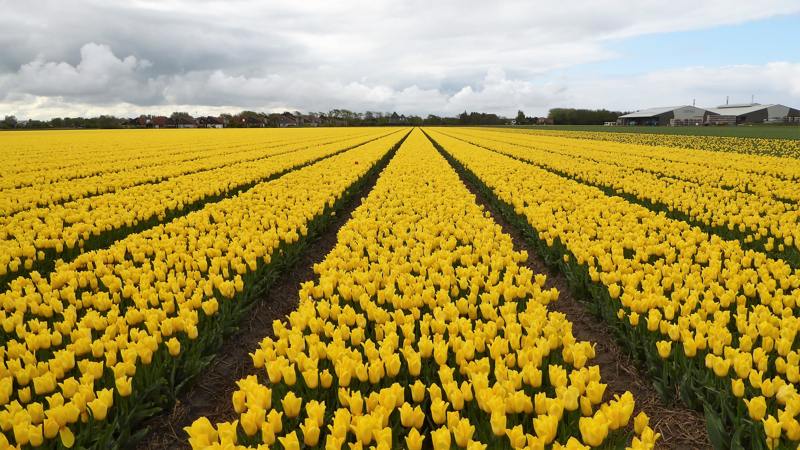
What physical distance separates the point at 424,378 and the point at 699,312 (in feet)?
8.48

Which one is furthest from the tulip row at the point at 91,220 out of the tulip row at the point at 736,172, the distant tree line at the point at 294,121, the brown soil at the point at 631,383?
the distant tree line at the point at 294,121

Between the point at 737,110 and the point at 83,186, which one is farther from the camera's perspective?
the point at 737,110

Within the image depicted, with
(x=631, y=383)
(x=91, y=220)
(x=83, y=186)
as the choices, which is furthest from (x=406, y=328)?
(x=83, y=186)

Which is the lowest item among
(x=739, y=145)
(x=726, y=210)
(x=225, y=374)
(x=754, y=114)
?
(x=225, y=374)

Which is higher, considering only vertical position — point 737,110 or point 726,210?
point 737,110

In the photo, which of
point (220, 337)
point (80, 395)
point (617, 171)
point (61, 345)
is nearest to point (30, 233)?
point (61, 345)

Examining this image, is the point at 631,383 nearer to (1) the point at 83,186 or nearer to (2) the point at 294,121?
(1) the point at 83,186

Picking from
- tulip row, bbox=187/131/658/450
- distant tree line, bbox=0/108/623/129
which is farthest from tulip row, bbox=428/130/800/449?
distant tree line, bbox=0/108/623/129

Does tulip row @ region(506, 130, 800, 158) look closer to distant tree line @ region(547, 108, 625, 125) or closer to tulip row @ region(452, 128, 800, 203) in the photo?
tulip row @ region(452, 128, 800, 203)

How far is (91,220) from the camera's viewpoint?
8.75 m

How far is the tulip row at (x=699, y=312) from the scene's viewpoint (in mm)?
3166

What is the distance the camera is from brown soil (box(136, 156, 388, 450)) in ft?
12.6

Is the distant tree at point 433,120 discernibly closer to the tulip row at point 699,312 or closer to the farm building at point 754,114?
the farm building at point 754,114

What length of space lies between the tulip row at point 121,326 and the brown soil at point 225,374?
20 centimetres
